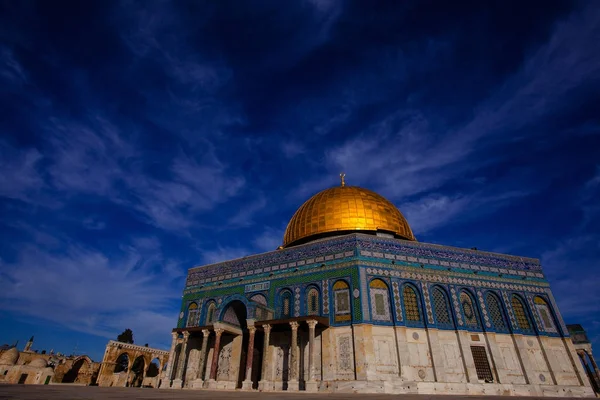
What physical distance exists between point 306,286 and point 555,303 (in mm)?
14988

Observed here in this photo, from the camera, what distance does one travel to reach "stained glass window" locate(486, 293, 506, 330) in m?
18.9

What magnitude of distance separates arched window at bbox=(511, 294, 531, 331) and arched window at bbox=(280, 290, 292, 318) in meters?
13.0

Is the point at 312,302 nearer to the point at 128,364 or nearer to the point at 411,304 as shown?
the point at 411,304

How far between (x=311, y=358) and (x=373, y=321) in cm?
352

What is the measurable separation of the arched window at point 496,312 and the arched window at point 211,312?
16.5 metres

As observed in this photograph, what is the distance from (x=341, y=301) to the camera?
17.9 meters

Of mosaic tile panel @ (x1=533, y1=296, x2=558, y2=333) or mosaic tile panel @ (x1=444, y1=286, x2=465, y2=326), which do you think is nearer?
mosaic tile panel @ (x1=444, y1=286, x2=465, y2=326)

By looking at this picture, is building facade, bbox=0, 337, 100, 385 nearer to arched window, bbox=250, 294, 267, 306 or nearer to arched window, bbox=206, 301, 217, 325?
arched window, bbox=206, 301, 217, 325

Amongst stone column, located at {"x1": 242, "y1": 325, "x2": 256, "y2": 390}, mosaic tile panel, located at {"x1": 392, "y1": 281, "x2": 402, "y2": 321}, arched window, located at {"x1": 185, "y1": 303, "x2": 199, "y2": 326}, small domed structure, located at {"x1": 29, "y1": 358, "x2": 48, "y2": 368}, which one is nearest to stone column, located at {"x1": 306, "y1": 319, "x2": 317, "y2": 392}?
stone column, located at {"x1": 242, "y1": 325, "x2": 256, "y2": 390}

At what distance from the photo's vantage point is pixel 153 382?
30344 mm

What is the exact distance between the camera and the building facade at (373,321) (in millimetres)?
16234

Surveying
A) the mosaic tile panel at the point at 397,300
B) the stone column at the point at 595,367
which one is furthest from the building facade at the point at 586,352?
the mosaic tile panel at the point at 397,300

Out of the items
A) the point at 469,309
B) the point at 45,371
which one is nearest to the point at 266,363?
the point at 469,309

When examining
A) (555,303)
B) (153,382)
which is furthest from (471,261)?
(153,382)
